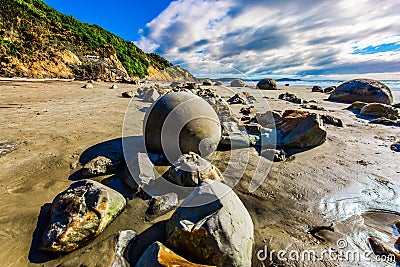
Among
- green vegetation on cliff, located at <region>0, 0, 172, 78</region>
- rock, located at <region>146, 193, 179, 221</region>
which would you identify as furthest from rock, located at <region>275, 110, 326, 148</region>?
green vegetation on cliff, located at <region>0, 0, 172, 78</region>

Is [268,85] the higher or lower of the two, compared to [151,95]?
lower

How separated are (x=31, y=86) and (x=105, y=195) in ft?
40.6

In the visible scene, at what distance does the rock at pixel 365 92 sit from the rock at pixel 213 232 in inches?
543

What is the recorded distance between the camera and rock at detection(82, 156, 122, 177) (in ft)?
11.4

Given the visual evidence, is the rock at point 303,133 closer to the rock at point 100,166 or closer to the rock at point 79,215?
the rock at point 100,166

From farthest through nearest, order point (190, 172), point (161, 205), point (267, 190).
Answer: point (267, 190), point (190, 172), point (161, 205)

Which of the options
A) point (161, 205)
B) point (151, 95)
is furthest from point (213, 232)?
point (151, 95)

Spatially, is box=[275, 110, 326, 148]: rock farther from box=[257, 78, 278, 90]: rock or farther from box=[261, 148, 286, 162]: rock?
box=[257, 78, 278, 90]: rock

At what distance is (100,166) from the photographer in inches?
140

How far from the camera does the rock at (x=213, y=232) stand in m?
1.96

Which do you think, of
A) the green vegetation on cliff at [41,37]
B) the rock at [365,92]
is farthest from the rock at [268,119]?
the green vegetation on cliff at [41,37]

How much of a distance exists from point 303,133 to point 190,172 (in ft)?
10.3

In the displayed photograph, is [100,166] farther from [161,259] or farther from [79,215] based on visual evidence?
[161,259]

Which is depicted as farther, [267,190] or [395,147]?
[395,147]
